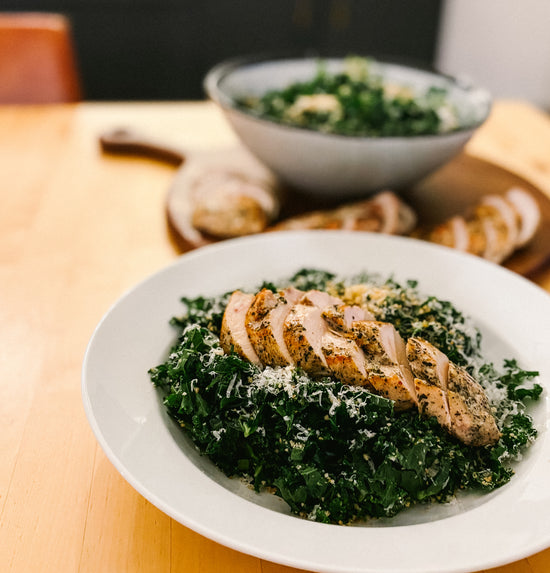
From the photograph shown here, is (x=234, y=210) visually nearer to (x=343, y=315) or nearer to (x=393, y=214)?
(x=393, y=214)

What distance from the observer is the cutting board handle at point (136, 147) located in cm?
334

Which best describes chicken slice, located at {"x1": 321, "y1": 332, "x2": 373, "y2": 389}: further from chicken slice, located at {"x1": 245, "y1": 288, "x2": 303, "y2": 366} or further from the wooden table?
the wooden table

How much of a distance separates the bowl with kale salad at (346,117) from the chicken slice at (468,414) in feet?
4.28

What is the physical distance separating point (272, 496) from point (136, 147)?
2560mm

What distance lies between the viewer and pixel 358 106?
2.85 m

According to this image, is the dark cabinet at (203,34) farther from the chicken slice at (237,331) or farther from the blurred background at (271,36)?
the chicken slice at (237,331)

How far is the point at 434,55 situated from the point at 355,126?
17.4ft

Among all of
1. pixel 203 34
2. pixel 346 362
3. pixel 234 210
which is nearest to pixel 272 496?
pixel 346 362

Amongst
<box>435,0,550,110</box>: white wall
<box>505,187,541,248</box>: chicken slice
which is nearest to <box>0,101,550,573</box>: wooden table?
<box>505,187,541,248</box>: chicken slice

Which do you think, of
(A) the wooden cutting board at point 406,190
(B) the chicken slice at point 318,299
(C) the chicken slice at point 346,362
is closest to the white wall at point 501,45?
(A) the wooden cutting board at point 406,190

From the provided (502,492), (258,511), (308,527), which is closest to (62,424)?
(258,511)

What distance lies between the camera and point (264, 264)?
2127 millimetres

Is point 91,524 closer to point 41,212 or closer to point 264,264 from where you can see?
point 264,264

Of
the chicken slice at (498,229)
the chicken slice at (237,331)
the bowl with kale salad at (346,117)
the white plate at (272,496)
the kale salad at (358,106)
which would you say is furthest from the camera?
the kale salad at (358,106)
